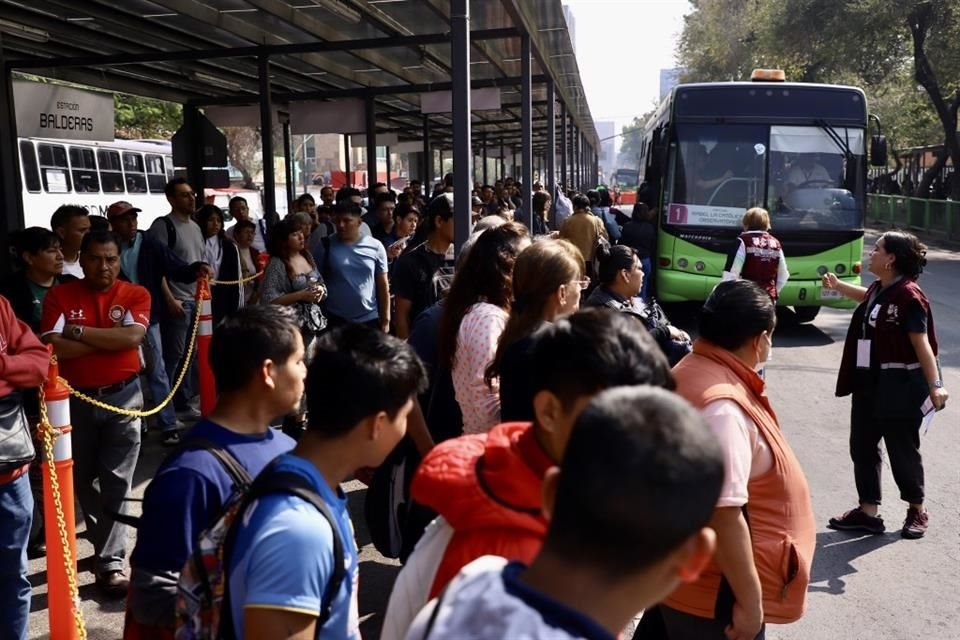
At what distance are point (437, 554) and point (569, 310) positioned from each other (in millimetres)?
1655

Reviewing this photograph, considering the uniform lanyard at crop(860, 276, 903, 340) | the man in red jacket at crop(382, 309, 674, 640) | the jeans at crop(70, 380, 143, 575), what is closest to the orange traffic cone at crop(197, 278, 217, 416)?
the jeans at crop(70, 380, 143, 575)

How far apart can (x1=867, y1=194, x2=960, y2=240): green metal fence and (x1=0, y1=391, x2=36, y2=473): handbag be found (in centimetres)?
2874

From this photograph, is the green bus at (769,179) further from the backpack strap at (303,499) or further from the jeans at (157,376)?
the backpack strap at (303,499)

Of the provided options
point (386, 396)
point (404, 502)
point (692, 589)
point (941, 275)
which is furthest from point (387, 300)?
point (941, 275)

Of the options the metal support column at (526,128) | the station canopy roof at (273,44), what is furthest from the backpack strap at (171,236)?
the metal support column at (526,128)

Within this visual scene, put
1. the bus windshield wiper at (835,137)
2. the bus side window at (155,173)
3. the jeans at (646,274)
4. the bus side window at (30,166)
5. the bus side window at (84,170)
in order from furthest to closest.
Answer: the bus side window at (155,173)
the bus side window at (84,170)
the bus side window at (30,166)
the jeans at (646,274)
the bus windshield wiper at (835,137)

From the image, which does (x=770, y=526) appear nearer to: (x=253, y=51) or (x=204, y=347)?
(x=204, y=347)

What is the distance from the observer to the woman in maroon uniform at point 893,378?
5.32 meters

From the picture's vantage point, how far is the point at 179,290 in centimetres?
817

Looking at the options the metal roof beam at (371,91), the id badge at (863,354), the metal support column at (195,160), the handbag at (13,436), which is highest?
the metal roof beam at (371,91)

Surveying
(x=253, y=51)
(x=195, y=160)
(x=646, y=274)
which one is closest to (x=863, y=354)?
(x=646, y=274)

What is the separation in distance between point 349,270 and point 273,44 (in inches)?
261

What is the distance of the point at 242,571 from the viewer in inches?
73.9

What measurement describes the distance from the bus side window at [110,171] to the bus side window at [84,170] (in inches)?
10.8
